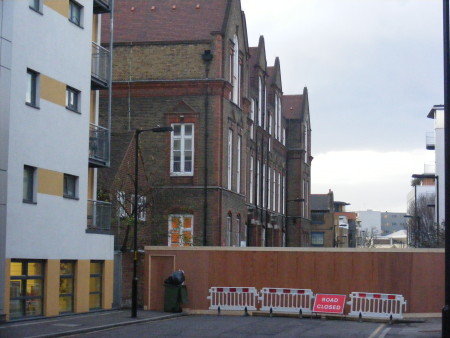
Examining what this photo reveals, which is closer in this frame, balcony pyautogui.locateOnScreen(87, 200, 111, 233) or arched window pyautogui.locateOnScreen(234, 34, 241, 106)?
balcony pyautogui.locateOnScreen(87, 200, 111, 233)

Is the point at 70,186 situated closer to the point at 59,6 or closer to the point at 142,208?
the point at 59,6

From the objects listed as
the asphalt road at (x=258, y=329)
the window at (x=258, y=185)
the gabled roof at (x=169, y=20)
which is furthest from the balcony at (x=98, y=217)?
the window at (x=258, y=185)

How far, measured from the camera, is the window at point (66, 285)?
29797 mm

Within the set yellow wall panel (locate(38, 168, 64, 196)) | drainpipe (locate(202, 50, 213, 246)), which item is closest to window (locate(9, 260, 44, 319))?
yellow wall panel (locate(38, 168, 64, 196))

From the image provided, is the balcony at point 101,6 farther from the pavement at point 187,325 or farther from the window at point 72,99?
the pavement at point 187,325

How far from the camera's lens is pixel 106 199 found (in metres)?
39.0

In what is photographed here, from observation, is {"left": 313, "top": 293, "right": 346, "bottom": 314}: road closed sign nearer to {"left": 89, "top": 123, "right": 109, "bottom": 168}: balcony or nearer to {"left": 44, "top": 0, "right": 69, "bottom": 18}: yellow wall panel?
{"left": 89, "top": 123, "right": 109, "bottom": 168}: balcony

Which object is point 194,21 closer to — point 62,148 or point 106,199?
point 106,199

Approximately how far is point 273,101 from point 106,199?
27.7 metres

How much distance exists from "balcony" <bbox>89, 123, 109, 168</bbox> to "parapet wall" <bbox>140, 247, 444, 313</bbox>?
4216mm

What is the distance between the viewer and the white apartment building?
2608cm

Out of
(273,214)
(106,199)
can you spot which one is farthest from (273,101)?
(106,199)

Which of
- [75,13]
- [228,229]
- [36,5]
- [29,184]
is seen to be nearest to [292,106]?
[228,229]

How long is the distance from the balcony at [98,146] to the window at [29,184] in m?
4.69
